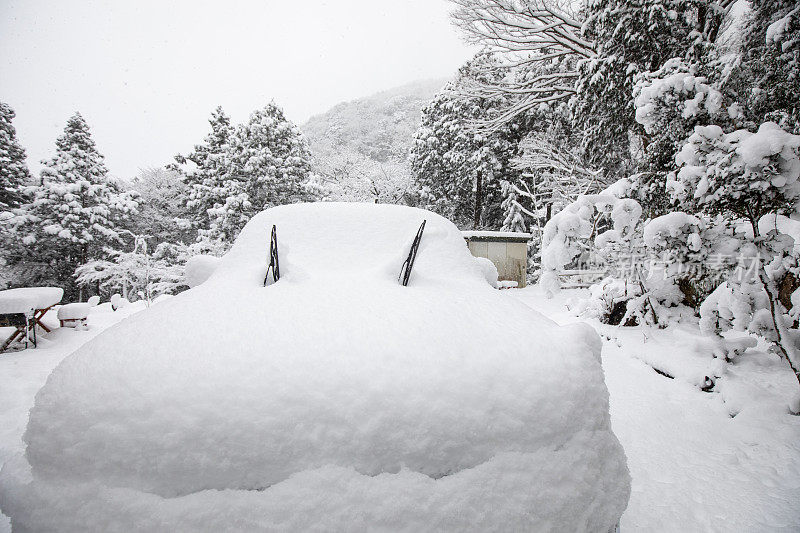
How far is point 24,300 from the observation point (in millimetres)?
5848

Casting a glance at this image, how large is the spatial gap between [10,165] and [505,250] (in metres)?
21.8

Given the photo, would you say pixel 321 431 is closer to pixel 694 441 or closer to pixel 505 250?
pixel 694 441

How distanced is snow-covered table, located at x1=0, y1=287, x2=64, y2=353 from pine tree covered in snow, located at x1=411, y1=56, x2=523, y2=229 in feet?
52.7

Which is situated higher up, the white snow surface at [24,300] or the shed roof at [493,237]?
the white snow surface at [24,300]

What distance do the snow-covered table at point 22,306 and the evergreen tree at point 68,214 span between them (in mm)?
11537

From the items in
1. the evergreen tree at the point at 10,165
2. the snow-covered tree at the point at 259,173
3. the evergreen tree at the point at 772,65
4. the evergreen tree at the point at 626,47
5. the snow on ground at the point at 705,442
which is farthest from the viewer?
the evergreen tree at the point at 10,165

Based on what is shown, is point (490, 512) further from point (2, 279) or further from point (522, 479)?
point (2, 279)

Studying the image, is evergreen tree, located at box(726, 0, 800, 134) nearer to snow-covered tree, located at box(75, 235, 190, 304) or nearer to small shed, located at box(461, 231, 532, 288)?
small shed, located at box(461, 231, 532, 288)

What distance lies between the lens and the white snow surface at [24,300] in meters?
5.72

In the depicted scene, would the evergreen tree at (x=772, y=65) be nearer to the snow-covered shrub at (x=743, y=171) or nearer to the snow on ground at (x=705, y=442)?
the snow-covered shrub at (x=743, y=171)

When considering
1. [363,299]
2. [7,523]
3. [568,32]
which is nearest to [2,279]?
[7,523]

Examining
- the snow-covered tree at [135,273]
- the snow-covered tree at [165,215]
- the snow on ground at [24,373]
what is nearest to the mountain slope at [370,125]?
the snow-covered tree at [165,215]

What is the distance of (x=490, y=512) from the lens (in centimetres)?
108

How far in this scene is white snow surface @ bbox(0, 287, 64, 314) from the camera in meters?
5.72
